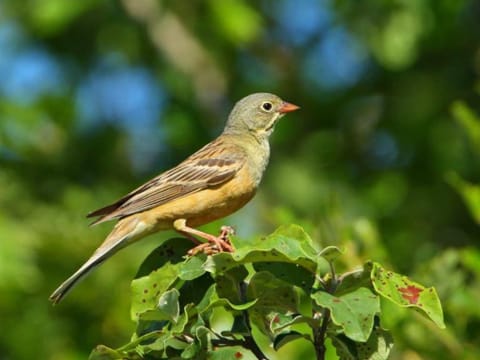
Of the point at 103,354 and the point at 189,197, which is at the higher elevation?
the point at 189,197

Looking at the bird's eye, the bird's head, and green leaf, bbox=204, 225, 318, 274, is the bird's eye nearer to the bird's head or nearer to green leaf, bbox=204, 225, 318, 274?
the bird's head

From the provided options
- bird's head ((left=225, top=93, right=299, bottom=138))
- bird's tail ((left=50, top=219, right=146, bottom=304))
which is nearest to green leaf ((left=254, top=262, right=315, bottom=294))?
bird's tail ((left=50, top=219, right=146, bottom=304))

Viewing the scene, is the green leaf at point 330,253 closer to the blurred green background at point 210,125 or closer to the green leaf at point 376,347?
the green leaf at point 376,347

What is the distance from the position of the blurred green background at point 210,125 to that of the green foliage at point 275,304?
12.3ft

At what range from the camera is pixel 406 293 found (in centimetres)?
391

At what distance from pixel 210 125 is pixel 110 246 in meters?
5.56

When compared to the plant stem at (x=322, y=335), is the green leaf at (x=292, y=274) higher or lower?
higher

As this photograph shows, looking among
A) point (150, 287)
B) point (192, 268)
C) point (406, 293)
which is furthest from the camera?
point (150, 287)

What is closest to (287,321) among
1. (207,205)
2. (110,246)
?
(110,246)

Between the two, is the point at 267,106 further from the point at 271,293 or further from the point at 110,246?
the point at 271,293

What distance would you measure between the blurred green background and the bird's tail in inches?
55.4

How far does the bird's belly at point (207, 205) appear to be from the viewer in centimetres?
669

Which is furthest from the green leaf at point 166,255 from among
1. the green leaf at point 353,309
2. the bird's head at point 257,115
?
the bird's head at point 257,115

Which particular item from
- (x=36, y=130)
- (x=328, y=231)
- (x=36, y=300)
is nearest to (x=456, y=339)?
(x=328, y=231)
